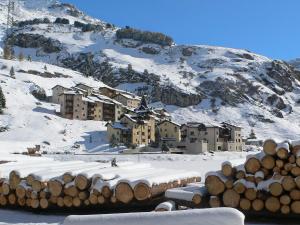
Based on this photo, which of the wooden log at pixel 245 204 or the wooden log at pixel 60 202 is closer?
the wooden log at pixel 245 204

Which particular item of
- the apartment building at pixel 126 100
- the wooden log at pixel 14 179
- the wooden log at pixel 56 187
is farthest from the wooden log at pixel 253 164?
the apartment building at pixel 126 100

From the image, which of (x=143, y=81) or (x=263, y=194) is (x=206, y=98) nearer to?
(x=143, y=81)

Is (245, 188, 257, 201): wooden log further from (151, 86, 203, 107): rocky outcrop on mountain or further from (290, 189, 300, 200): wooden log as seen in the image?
(151, 86, 203, 107): rocky outcrop on mountain

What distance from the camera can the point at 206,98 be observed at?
5906 inches

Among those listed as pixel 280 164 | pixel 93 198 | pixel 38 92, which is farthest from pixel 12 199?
pixel 38 92

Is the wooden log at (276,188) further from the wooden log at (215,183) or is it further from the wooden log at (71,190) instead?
the wooden log at (71,190)

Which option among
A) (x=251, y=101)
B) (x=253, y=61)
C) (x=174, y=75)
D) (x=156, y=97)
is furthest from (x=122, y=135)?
(x=253, y=61)

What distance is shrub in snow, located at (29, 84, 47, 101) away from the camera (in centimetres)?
10850

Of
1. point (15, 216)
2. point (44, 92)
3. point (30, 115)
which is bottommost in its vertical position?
point (15, 216)

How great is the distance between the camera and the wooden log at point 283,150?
13.0 metres

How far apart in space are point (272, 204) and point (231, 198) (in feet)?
4.02

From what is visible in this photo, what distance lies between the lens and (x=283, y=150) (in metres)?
13.0

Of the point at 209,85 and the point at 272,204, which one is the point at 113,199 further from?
the point at 209,85

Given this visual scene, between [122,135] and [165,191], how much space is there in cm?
7018
